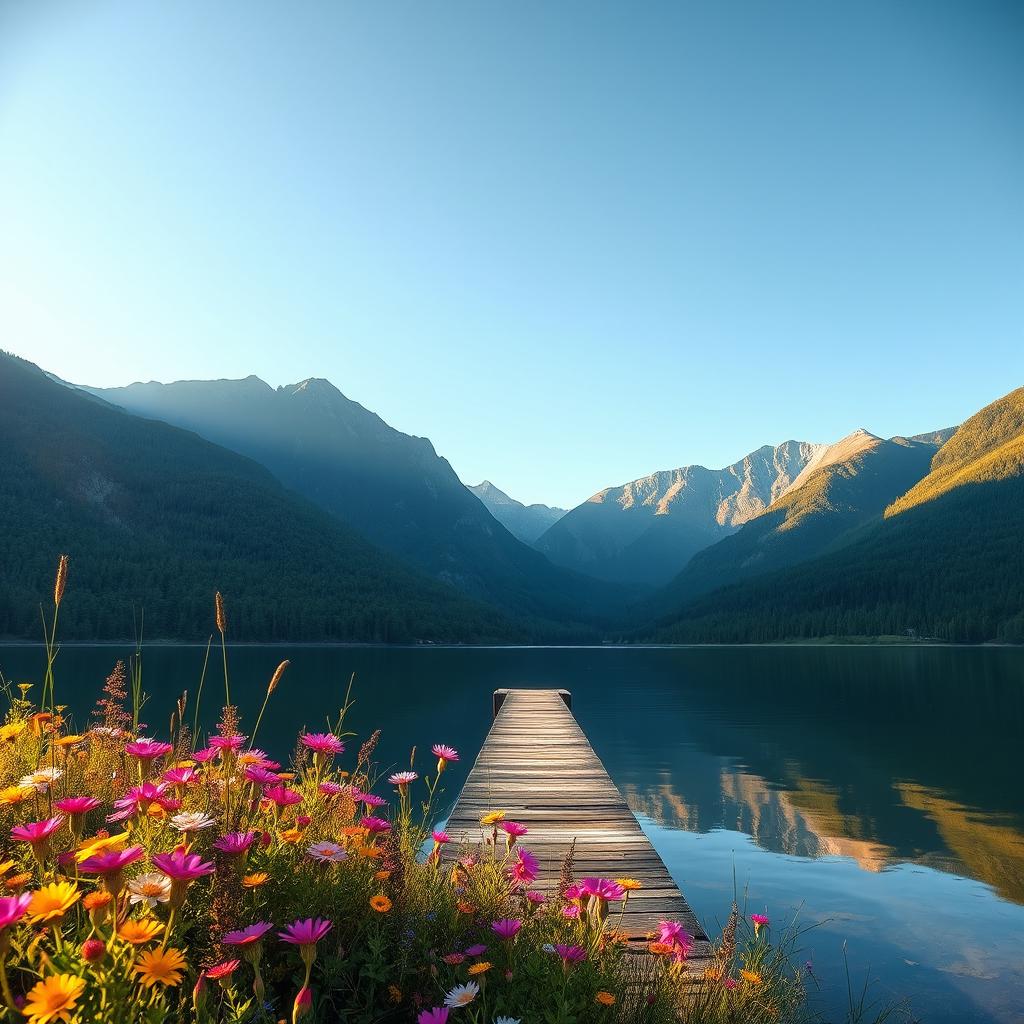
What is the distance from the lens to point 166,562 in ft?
493

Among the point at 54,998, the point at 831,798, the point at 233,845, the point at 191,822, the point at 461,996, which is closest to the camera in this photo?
the point at 54,998

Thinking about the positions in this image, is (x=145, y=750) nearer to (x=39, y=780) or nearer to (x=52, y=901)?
(x=39, y=780)

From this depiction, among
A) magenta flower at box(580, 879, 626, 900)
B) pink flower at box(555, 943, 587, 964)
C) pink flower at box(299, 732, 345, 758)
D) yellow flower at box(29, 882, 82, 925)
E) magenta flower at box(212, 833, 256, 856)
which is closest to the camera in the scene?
yellow flower at box(29, 882, 82, 925)

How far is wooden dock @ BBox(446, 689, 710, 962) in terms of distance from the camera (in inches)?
243

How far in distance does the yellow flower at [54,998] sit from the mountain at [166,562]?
405 ft

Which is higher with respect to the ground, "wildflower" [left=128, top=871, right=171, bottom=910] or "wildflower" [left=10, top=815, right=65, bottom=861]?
"wildflower" [left=10, top=815, right=65, bottom=861]

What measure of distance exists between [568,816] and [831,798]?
1329cm

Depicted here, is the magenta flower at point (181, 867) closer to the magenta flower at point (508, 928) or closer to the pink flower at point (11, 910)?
the pink flower at point (11, 910)

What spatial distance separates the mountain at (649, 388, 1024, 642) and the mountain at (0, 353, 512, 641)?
65.9m

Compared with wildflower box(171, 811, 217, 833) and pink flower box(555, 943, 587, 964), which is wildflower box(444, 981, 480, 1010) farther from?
wildflower box(171, 811, 217, 833)

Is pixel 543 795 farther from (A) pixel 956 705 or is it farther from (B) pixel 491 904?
(A) pixel 956 705

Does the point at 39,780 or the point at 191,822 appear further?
the point at 39,780

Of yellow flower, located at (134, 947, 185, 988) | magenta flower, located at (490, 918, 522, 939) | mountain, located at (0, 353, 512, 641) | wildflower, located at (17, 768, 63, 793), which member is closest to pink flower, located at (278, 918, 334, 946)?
yellow flower, located at (134, 947, 185, 988)

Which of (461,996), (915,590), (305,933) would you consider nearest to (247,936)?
(305,933)
